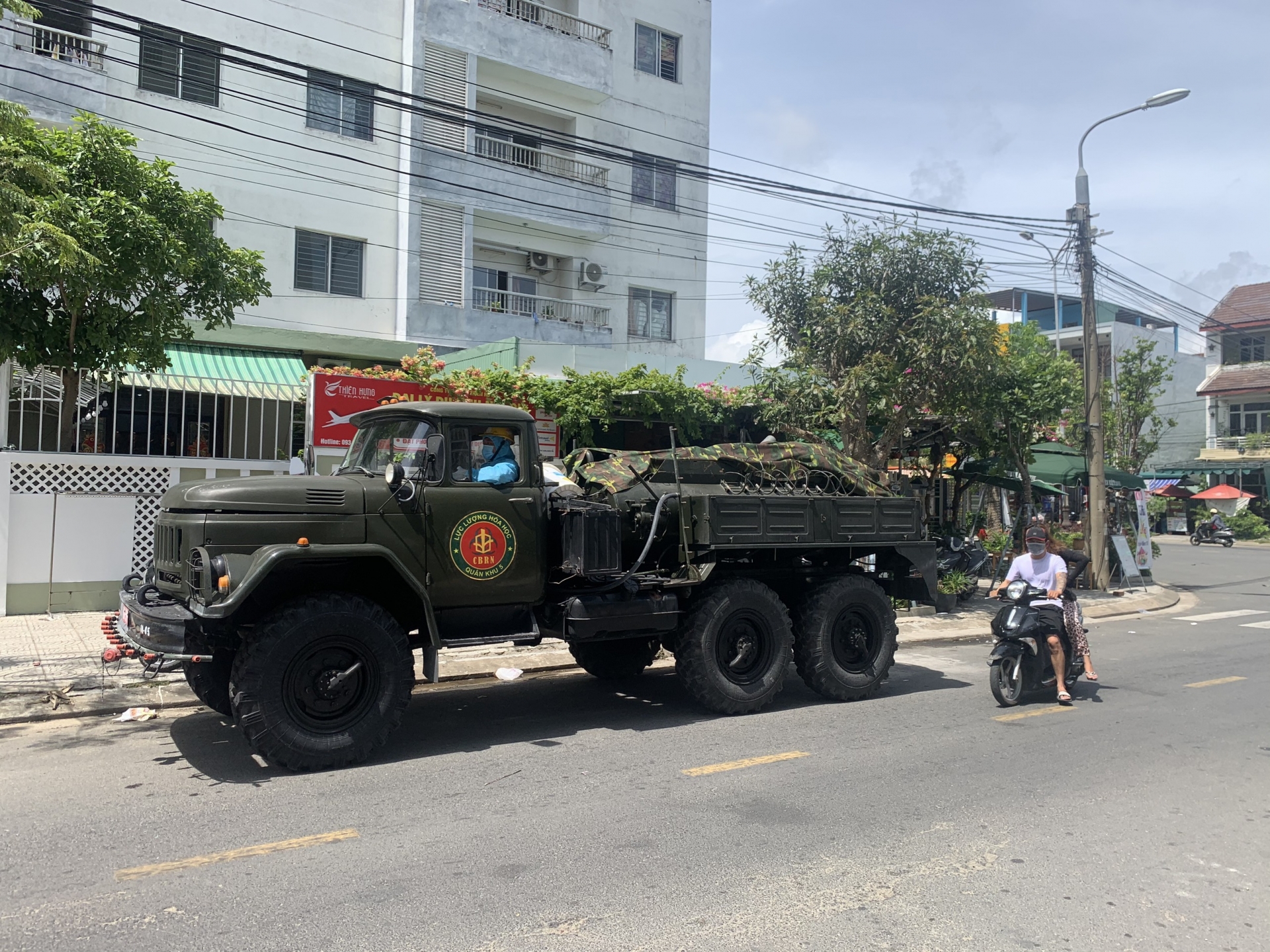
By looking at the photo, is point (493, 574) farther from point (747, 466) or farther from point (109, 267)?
point (109, 267)

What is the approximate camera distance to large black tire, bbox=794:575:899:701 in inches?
334

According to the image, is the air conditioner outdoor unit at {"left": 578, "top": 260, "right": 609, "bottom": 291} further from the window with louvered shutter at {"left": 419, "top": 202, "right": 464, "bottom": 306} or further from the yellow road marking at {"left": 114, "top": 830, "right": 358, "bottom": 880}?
the yellow road marking at {"left": 114, "top": 830, "right": 358, "bottom": 880}

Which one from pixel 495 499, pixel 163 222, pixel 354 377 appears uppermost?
pixel 163 222

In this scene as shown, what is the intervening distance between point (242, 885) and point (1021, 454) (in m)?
15.4

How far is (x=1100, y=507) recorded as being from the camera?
1819 cm

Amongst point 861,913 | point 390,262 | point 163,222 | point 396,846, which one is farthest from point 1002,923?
point 390,262

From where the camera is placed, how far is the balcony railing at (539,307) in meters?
21.2

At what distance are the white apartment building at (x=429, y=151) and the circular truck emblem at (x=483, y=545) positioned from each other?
9.37m

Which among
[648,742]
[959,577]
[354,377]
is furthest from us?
[959,577]

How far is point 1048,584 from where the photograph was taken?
8.83 metres

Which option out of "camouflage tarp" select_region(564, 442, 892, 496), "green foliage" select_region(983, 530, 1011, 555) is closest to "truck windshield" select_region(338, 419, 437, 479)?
"camouflage tarp" select_region(564, 442, 892, 496)

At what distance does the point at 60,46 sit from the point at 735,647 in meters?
16.9

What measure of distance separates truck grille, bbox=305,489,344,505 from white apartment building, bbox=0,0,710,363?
9.56 metres

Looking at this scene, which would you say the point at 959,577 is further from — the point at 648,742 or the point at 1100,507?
the point at 648,742
